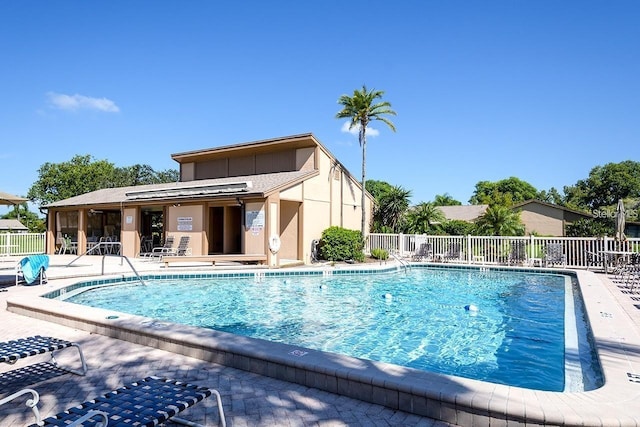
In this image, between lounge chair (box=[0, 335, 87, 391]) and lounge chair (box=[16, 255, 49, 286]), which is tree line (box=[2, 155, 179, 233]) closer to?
lounge chair (box=[16, 255, 49, 286])

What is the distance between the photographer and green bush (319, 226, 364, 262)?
1836 cm

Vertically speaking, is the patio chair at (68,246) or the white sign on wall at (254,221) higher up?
the white sign on wall at (254,221)

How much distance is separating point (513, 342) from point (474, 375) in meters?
1.93

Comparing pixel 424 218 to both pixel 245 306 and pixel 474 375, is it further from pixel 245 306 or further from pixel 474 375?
pixel 474 375

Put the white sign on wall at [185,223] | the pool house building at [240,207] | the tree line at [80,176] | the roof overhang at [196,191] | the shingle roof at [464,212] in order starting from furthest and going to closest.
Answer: the tree line at [80,176] → the shingle roof at [464,212] → the white sign on wall at [185,223] → the pool house building at [240,207] → the roof overhang at [196,191]

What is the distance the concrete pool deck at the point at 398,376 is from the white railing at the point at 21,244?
18.9 m

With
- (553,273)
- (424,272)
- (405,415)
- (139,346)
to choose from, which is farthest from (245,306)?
(553,273)

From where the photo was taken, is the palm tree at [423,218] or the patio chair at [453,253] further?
the palm tree at [423,218]

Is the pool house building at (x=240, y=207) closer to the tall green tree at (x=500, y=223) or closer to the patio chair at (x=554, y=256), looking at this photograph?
the tall green tree at (x=500, y=223)

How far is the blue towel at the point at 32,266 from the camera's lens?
9922 mm

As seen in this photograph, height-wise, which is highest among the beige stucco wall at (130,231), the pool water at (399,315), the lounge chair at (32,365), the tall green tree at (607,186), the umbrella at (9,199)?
the tall green tree at (607,186)

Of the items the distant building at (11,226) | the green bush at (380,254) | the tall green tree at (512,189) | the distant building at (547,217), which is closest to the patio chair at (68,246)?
the green bush at (380,254)

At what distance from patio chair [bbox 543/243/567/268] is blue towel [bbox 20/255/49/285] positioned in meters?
17.3

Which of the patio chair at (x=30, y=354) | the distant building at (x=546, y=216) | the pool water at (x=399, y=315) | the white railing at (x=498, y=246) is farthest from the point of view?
the distant building at (x=546, y=216)
